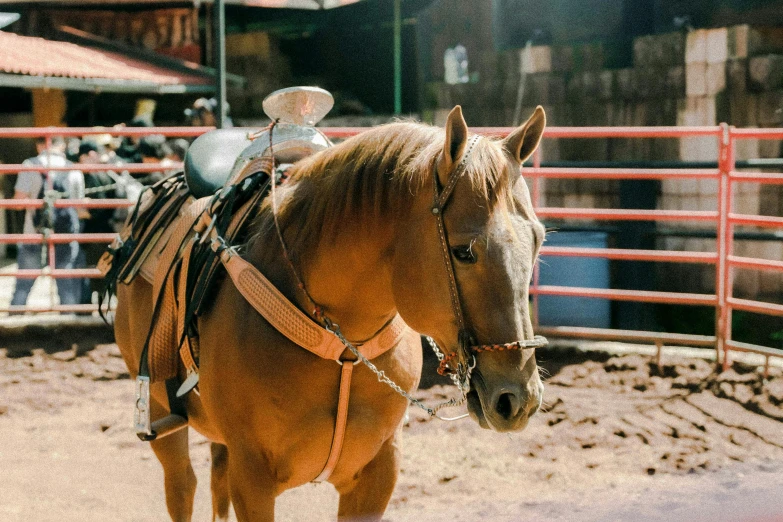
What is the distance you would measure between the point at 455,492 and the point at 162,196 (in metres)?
2.03

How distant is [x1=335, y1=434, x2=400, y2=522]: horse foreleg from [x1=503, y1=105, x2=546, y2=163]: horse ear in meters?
1.05

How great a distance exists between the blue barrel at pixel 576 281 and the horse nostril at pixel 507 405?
192 inches

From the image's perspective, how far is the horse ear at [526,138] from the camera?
2.23 meters

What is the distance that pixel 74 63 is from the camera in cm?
1220

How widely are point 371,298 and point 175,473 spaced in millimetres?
1698

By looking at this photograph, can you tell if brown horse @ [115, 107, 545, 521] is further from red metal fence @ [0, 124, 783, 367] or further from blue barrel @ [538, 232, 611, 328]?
blue barrel @ [538, 232, 611, 328]

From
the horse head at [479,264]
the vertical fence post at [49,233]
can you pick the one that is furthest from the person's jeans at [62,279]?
the horse head at [479,264]

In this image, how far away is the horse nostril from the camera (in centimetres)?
202

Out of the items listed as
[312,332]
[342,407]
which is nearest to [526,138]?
[312,332]

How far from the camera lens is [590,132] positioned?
620 cm

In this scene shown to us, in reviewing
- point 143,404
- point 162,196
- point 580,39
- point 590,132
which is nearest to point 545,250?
point 590,132

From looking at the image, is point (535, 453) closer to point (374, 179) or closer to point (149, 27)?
point (374, 179)

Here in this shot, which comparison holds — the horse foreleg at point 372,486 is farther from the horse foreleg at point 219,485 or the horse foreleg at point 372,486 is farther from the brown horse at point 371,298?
the horse foreleg at point 219,485

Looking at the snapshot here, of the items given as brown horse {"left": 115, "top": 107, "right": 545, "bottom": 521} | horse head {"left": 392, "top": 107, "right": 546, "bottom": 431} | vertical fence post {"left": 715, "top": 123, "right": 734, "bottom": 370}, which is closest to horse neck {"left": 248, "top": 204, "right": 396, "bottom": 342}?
brown horse {"left": 115, "top": 107, "right": 545, "bottom": 521}
